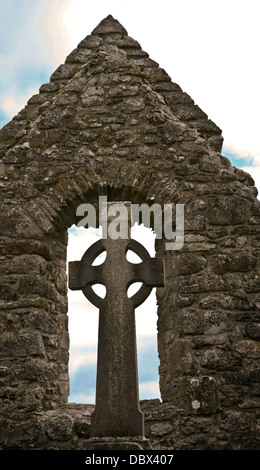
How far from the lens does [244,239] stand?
18.4 feet

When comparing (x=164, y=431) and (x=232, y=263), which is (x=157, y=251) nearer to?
(x=232, y=263)

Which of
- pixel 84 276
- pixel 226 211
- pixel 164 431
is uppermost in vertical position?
pixel 226 211

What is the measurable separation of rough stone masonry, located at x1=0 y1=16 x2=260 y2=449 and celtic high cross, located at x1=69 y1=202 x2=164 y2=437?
1.75 metres

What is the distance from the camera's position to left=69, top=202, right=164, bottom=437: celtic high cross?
332cm

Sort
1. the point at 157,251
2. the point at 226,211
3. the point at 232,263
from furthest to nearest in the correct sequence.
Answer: the point at 157,251 < the point at 226,211 < the point at 232,263

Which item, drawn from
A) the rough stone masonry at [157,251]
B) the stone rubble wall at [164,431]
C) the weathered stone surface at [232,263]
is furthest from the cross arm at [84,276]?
the weathered stone surface at [232,263]

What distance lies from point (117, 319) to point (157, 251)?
8.53 ft

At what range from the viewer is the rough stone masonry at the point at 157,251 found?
16.4 feet

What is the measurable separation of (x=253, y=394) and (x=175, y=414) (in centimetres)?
83

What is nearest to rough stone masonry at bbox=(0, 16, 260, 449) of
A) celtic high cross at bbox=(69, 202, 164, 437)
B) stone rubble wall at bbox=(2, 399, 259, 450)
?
stone rubble wall at bbox=(2, 399, 259, 450)

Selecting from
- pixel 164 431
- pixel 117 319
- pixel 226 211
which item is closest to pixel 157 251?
pixel 226 211

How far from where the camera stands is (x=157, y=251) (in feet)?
19.9

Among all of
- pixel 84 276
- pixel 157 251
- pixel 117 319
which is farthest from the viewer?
pixel 157 251

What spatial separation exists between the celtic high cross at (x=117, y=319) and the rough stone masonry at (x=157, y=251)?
1754 mm
